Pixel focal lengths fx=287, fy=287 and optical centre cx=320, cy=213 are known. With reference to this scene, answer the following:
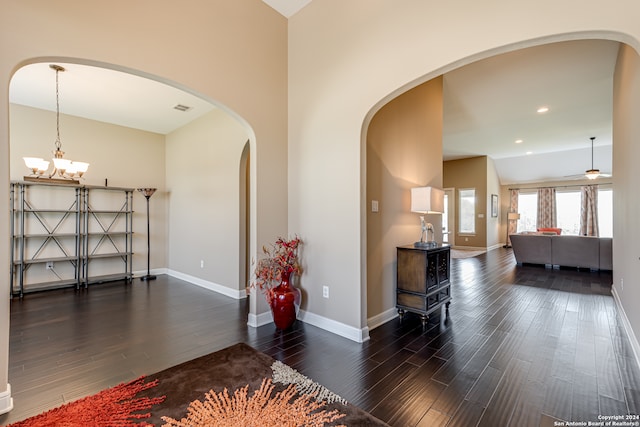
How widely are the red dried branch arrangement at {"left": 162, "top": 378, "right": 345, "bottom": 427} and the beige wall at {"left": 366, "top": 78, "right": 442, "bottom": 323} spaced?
1.45 m

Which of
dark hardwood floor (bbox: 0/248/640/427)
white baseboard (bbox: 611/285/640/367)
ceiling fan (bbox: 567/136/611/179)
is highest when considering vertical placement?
ceiling fan (bbox: 567/136/611/179)

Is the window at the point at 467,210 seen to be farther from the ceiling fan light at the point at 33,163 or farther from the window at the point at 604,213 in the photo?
the ceiling fan light at the point at 33,163

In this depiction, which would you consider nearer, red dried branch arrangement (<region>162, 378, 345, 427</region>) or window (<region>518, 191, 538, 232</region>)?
red dried branch arrangement (<region>162, 378, 345, 427</region>)

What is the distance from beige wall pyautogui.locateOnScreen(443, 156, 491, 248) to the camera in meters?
10.0

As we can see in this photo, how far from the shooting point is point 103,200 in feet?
18.1

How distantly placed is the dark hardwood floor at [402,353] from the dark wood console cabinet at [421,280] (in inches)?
8.3

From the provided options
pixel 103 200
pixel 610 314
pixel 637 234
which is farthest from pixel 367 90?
pixel 103 200

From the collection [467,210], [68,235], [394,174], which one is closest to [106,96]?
[68,235]

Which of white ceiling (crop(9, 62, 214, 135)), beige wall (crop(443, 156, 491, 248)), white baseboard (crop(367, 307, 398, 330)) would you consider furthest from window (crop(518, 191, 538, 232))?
white ceiling (crop(9, 62, 214, 135))

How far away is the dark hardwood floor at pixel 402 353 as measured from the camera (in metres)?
1.86

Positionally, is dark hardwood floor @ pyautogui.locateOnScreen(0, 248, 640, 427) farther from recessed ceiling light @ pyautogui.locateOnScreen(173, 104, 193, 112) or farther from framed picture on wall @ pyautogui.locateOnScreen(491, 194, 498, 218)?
framed picture on wall @ pyautogui.locateOnScreen(491, 194, 498, 218)

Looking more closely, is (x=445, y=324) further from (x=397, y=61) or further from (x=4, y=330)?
(x=4, y=330)

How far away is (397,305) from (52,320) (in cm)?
410

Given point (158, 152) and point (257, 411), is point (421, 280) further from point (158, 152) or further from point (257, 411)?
point (158, 152)
